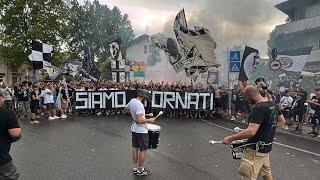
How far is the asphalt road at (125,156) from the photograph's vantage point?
300 inches

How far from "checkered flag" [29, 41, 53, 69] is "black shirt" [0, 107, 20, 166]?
13856 millimetres

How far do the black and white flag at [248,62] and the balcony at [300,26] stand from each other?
2186cm

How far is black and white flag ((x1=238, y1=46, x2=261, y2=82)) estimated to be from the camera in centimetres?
1758

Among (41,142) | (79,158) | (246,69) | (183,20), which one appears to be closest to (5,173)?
(79,158)

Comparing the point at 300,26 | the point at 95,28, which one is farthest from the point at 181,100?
the point at 95,28

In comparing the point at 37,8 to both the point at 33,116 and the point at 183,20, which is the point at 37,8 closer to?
the point at 183,20

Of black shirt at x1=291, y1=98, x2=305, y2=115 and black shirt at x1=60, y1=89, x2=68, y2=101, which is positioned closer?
black shirt at x1=291, y1=98, x2=305, y2=115

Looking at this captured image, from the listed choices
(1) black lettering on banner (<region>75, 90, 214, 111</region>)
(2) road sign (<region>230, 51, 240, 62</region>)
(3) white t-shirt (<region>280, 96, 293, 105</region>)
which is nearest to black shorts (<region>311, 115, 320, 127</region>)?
(3) white t-shirt (<region>280, 96, 293, 105</region>)

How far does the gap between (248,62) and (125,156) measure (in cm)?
993

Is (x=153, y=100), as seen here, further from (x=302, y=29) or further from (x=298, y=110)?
(x=302, y=29)

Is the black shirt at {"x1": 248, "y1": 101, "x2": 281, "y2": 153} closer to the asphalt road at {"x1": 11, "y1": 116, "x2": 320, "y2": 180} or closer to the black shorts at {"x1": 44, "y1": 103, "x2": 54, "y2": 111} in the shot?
the asphalt road at {"x1": 11, "y1": 116, "x2": 320, "y2": 180}

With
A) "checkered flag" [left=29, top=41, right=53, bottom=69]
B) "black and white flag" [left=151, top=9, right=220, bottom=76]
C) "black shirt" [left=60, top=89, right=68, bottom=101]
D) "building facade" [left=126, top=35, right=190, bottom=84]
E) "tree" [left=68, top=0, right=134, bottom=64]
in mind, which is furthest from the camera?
"tree" [left=68, top=0, right=134, bottom=64]

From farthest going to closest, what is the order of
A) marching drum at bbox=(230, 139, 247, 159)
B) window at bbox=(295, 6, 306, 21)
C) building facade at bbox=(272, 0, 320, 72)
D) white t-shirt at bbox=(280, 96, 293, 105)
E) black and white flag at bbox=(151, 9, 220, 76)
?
1. window at bbox=(295, 6, 306, 21)
2. building facade at bbox=(272, 0, 320, 72)
3. black and white flag at bbox=(151, 9, 220, 76)
4. white t-shirt at bbox=(280, 96, 293, 105)
5. marching drum at bbox=(230, 139, 247, 159)

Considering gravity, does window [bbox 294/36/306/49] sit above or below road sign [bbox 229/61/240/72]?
above
